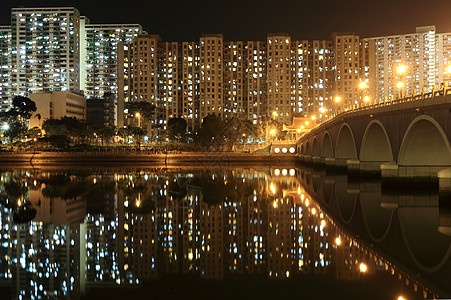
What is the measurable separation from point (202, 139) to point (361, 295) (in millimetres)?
99420

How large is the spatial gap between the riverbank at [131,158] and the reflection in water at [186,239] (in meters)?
51.6

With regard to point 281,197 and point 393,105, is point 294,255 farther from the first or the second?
point 393,105

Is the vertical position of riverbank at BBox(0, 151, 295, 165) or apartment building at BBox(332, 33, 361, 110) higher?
apartment building at BBox(332, 33, 361, 110)

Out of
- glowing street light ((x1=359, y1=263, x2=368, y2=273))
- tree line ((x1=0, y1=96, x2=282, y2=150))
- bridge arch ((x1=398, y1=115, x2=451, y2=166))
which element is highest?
tree line ((x1=0, y1=96, x2=282, y2=150))

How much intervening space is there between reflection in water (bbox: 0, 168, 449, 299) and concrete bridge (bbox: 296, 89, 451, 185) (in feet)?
15.1

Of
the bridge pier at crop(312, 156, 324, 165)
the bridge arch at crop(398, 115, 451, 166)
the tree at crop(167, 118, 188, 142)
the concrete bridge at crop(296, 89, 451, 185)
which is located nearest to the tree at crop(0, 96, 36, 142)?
the tree at crop(167, 118, 188, 142)

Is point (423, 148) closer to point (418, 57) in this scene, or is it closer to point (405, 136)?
point (405, 136)

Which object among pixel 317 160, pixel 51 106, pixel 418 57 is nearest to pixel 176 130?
pixel 51 106

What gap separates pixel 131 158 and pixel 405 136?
5854cm

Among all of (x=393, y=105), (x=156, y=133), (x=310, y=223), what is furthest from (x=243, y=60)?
(x=310, y=223)

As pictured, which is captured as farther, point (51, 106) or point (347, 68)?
point (347, 68)

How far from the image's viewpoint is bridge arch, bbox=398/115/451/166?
3247 centimetres

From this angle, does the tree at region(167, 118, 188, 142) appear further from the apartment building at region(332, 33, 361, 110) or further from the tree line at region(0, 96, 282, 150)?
the apartment building at region(332, 33, 361, 110)

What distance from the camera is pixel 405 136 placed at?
3253cm
